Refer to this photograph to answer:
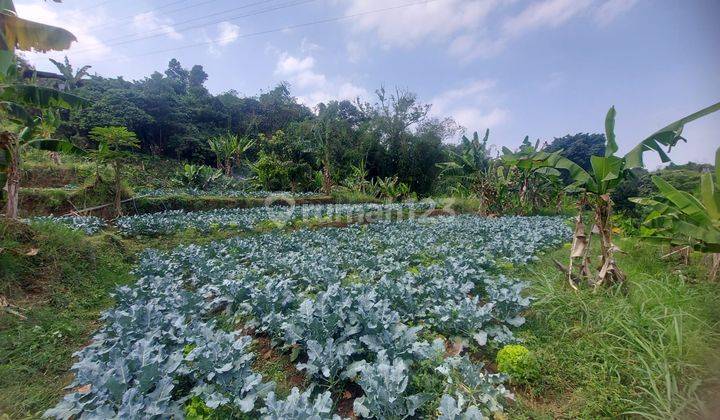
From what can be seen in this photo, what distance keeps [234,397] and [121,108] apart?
3039cm

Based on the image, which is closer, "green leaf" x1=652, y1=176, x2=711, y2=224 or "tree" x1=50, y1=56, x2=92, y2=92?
"green leaf" x1=652, y1=176, x2=711, y2=224

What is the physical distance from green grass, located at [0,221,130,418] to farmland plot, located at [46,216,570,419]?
41 cm

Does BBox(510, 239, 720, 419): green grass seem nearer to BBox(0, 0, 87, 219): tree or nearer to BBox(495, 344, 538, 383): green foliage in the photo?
BBox(495, 344, 538, 383): green foliage

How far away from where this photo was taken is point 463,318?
129 inches

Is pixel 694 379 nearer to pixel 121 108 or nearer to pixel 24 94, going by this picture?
pixel 24 94

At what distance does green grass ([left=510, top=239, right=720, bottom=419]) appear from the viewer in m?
2.29

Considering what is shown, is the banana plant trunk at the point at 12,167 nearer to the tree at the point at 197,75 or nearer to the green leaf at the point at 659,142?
the green leaf at the point at 659,142

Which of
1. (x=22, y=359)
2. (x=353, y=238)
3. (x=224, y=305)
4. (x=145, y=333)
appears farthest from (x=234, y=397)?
(x=353, y=238)

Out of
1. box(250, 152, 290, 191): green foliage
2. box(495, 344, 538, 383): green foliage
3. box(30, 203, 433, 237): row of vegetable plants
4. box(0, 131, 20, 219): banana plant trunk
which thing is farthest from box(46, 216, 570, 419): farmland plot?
box(250, 152, 290, 191): green foliage

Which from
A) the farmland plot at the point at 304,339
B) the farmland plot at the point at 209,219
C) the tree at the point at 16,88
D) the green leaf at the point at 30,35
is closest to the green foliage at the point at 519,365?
the farmland plot at the point at 304,339

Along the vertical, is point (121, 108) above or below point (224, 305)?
above

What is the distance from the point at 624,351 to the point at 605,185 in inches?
94.4

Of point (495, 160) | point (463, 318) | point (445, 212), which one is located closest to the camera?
point (463, 318)

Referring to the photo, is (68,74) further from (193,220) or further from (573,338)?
(573,338)
